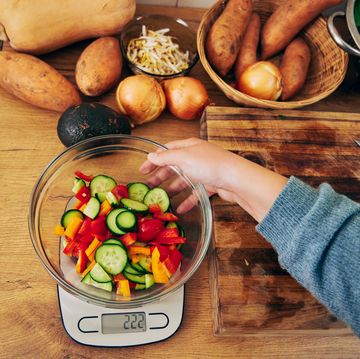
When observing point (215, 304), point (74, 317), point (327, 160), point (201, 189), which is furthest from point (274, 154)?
point (74, 317)

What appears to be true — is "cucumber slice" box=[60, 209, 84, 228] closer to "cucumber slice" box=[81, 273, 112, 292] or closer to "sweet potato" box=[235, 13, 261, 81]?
"cucumber slice" box=[81, 273, 112, 292]

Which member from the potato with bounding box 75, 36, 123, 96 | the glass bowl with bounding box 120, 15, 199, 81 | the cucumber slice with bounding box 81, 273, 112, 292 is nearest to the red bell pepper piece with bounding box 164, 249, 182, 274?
the cucumber slice with bounding box 81, 273, 112, 292

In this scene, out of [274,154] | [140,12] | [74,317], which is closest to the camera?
[74,317]

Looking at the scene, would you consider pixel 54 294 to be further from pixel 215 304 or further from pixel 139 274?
pixel 215 304

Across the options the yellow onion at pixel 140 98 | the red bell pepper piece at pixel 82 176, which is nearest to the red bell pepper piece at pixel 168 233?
the red bell pepper piece at pixel 82 176

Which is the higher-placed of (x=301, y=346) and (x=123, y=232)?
(x=123, y=232)

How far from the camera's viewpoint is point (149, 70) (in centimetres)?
108

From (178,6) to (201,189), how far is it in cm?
73

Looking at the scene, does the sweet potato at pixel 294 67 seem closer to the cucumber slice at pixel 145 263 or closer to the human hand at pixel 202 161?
the human hand at pixel 202 161

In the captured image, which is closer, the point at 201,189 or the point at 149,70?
the point at 201,189

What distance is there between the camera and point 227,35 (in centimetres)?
107

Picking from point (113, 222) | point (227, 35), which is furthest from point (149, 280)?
point (227, 35)

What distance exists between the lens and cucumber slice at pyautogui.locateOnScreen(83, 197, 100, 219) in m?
0.81

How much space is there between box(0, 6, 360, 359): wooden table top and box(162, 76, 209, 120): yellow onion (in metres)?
0.31
